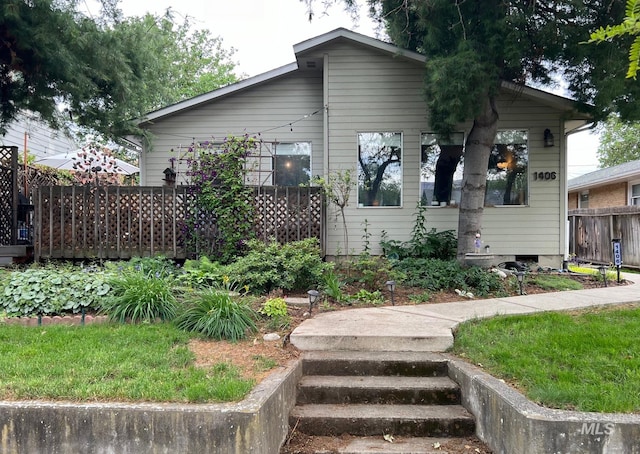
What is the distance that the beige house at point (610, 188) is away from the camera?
14852mm

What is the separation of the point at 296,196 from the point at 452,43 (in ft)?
12.1

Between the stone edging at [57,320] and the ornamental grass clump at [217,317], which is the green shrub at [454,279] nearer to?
the ornamental grass clump at [217,317]

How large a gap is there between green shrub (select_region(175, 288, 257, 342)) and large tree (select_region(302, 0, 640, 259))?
4.42 metres

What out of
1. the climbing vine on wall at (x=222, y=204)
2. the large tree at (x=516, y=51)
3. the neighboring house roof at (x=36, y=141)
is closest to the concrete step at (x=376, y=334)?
the climbing vine on wall at (x=222, y=204)

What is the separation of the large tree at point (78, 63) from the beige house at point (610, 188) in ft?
51.3

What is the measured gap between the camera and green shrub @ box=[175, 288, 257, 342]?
4051 millimetres

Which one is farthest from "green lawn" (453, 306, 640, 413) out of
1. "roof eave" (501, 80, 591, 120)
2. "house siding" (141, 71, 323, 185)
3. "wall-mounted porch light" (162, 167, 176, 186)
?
"wall-mounted porch light" (162, 167, 176, 186)

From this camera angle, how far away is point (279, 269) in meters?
5.76

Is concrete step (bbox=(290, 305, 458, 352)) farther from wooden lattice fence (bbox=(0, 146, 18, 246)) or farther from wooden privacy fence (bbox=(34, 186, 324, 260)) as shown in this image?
wooden lattice fence (bbox=(0, 146, 18, 246))

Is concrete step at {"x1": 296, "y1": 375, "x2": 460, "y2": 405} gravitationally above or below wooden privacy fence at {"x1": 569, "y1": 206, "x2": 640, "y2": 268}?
below

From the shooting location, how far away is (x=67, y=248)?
7184mm

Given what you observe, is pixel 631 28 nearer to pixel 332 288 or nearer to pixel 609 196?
pixel 332 288

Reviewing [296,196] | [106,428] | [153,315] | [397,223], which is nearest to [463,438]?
[106,428]

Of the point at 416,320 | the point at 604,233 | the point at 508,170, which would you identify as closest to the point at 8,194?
the point at 416,320
